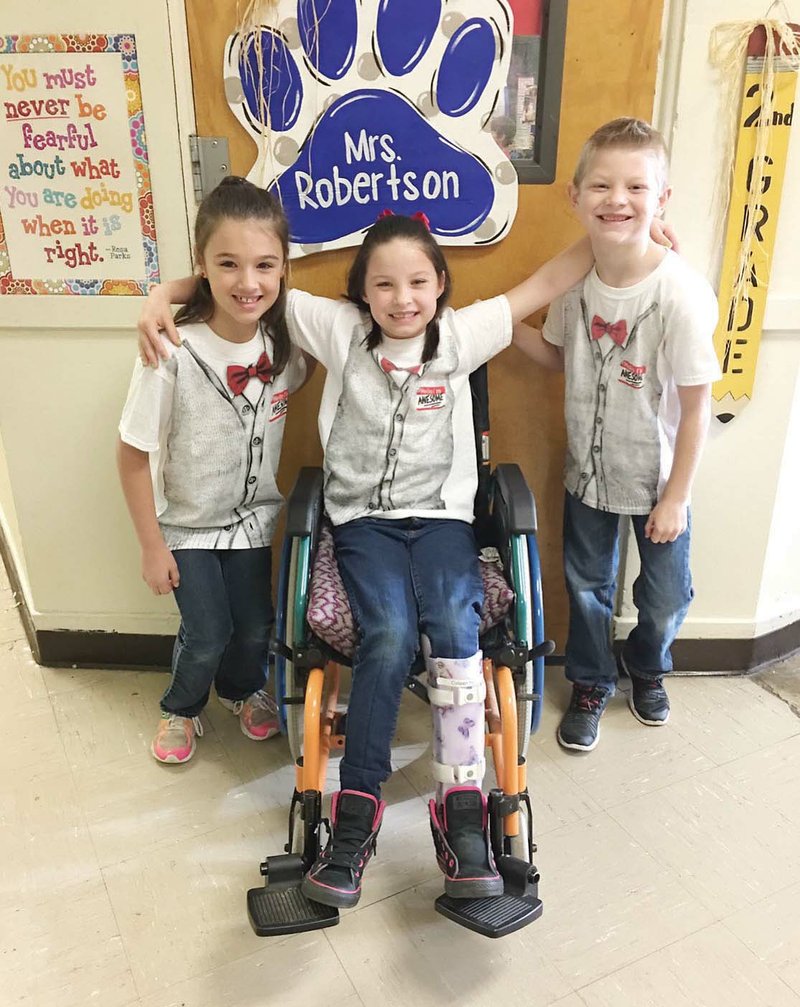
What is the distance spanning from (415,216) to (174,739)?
1.21m

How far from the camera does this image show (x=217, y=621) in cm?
173

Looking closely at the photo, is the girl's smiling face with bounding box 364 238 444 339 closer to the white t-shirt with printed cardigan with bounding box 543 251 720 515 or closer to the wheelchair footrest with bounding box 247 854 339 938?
the white t-shirt with printed cardigan with bounding box 543 251 720 515

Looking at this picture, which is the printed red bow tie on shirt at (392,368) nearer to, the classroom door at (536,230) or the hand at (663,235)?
the classroom door at (536,230)

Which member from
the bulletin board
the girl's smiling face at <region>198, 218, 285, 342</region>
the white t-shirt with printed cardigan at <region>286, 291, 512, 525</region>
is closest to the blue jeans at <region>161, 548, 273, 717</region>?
the white t-shirt with printed cardigan at <region>286, 291, 512, 525</region>

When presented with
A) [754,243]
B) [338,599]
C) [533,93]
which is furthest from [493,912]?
[533,93]

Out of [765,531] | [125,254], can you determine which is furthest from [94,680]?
[765,531]

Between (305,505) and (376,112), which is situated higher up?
(376,112)

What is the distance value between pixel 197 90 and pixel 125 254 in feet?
1.16

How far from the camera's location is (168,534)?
169 cm

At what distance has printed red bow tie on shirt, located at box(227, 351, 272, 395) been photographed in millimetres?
1599

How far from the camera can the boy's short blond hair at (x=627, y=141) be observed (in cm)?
148

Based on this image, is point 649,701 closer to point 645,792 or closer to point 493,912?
point 645,792

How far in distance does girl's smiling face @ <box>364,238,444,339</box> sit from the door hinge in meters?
0.41

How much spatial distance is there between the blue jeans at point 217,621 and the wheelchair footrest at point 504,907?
0.70 meters
